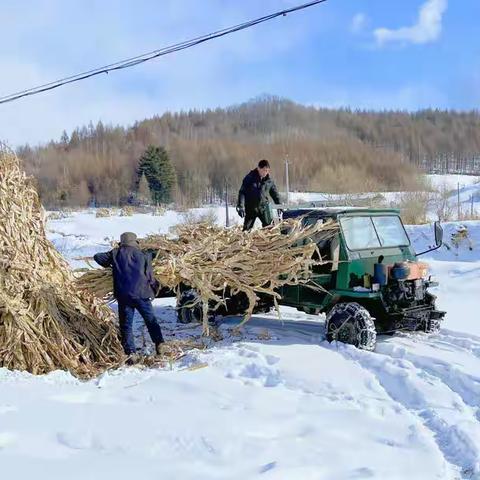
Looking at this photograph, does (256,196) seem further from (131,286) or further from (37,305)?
(37,305)

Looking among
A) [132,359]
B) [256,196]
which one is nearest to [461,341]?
[256,196]

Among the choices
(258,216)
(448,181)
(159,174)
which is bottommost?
(258,216)

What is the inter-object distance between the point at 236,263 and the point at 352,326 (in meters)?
1.61

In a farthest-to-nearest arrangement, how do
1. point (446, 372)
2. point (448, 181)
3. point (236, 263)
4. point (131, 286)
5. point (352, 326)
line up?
point (448, 181) < point (236, 263) < point (352, 326) < point (131, 286) < point (446, 372)

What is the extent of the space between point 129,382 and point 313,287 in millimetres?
2847

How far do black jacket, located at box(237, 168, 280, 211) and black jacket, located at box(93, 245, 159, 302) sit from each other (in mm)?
2806

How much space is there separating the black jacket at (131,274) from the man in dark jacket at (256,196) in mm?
2748

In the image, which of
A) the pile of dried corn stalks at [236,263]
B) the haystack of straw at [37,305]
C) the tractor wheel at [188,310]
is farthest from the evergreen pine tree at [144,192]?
the haystack of straw at [37,305]

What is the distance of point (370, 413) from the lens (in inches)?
206

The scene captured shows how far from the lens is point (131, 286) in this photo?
6.91 metres

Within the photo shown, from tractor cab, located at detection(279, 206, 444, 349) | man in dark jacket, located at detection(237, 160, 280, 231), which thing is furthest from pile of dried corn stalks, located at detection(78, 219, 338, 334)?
man in dark jacket, located at detection(237, 160, 280, 231)

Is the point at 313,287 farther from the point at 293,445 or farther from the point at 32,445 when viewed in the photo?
the point at 32,445

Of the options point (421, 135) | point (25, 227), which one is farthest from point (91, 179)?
point (25, 227)

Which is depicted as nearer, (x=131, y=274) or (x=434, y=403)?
(x=434, y=403)
